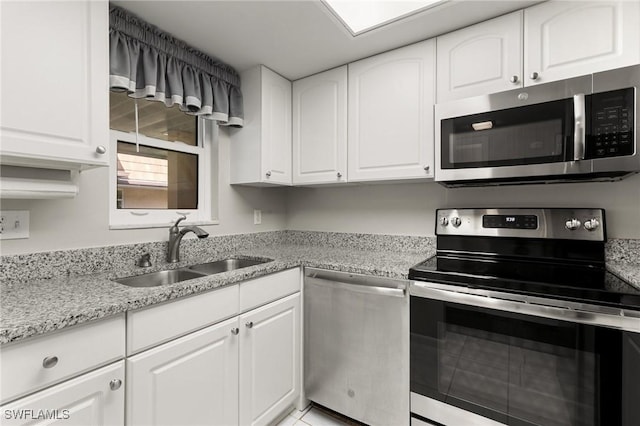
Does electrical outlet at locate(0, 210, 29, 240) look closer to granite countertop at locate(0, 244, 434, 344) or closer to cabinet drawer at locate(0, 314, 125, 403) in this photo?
granite countertop at locate(0, 244, 434, 344)

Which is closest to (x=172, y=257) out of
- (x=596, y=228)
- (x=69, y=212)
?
(x=69, y=212)

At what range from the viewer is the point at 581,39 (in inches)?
51.4

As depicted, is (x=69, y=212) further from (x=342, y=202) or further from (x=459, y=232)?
(x=459, y=232)

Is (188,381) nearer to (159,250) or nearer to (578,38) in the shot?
(159,250)

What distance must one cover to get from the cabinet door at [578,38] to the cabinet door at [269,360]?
1.71 m

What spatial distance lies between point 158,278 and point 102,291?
0.48 meters

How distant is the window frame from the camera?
158cm

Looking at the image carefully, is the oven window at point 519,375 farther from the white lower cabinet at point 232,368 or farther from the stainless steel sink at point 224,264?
the stainless steel sink at point 224,264

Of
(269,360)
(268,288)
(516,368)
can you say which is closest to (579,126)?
(516,368)

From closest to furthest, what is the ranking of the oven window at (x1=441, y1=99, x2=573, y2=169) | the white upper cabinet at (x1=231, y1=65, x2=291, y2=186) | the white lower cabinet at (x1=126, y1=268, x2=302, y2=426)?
1. the white lower cabinet at (x1=126, y1=268, x2=302, y2=426)
2. the oven window at (x1=441, y1=99, x2=573, y2=169)
3. the white upper cabinet at (x1=231, y1=65, x2=291, y2=186)

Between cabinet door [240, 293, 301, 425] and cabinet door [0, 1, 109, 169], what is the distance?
97cm

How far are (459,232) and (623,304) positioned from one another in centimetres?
81

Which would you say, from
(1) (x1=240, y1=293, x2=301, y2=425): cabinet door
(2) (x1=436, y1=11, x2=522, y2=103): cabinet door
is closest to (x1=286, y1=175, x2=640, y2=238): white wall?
(2) (x1=436, y1=11, x2=522, y2=103): cabinet door

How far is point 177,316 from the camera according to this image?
114 cm
